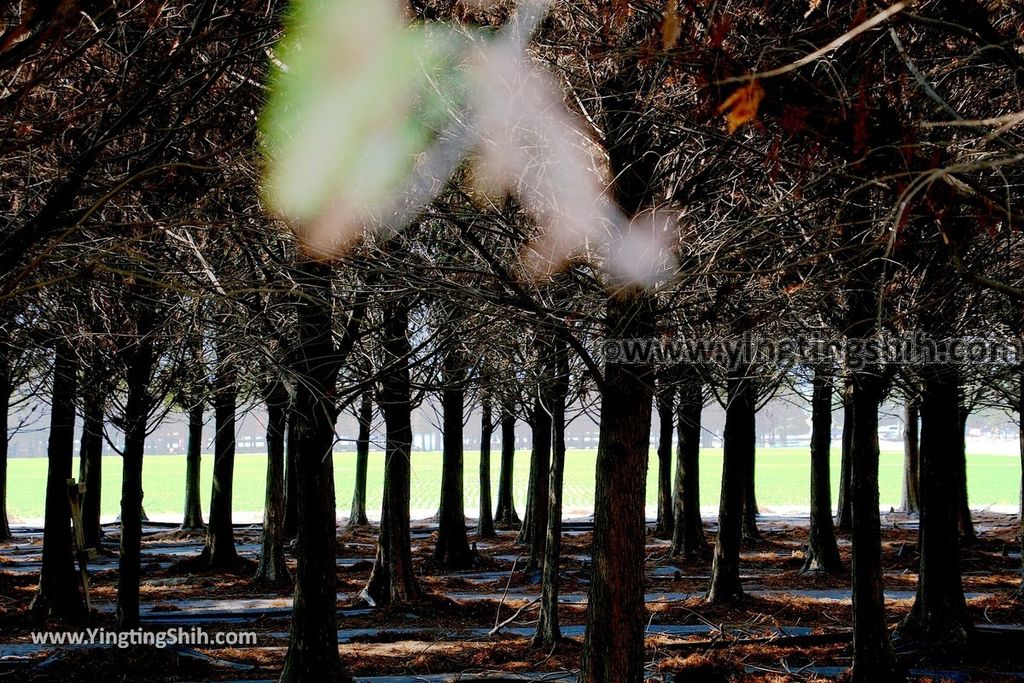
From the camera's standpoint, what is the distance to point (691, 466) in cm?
2162

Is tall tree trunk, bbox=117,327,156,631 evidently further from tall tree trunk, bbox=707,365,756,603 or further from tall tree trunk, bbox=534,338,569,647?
tall tree trunk, bbox=707,365,756,603

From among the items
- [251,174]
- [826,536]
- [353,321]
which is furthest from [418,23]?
[826,536]

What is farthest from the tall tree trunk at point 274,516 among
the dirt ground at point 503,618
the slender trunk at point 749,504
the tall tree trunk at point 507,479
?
the slender trunk at point 749,504

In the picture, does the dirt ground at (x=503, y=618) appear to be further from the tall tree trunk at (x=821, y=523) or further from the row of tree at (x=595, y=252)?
the row of tree at (x=595, y=252)

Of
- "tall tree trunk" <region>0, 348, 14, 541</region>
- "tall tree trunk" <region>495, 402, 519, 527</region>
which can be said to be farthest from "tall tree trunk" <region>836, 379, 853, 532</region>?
"tall tree trunk" <region>0, 348, 14, 541</region>

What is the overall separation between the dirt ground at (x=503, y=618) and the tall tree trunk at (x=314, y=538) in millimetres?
1663

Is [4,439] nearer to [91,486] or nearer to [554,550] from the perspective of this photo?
[91,486]

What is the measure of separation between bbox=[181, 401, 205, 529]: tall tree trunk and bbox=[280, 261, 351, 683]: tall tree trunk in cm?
1345

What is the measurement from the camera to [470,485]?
2226 inches

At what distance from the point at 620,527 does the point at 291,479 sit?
9.01 m

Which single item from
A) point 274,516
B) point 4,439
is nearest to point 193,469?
point 4,439

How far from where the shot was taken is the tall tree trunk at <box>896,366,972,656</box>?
11867 mm

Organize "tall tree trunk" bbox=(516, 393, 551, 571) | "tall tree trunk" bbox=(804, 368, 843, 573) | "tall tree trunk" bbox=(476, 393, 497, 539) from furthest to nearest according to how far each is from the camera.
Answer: "tall tree trunk" bbox=(476, 393, 497, 539)
"tall tree trunk" bbox=(804, 368, 843, 573)
"tall tree trunk" bbox=(516, 393, 551, 571)

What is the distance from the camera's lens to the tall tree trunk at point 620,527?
26.5ft
